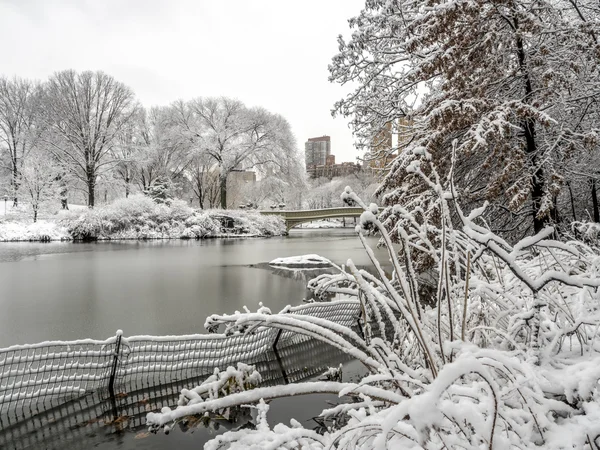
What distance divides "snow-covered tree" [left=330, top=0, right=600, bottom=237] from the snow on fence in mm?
3294

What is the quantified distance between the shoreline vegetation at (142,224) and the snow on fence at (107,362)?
868 inches

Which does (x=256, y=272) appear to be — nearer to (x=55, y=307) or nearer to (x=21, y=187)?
(x=55, y=307)

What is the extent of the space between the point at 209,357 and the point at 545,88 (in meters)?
5.69

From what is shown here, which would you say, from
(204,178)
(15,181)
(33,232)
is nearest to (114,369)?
(33,232)

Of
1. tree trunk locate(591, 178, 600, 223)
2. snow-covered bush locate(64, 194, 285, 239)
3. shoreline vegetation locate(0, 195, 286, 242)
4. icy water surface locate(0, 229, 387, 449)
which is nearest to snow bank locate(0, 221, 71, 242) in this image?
shoreline vegetation locate(0, 195, 286, 242)

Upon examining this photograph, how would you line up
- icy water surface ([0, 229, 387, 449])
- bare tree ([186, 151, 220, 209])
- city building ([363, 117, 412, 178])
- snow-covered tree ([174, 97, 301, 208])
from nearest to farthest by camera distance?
1. icy water surface ([0, 229, 387, 449])
2. city building ([363, 117, 412, 178])
3. snow-covered tree ([174, 97, 301, 208])
4. bare tree ([186, 151, 220, 209])

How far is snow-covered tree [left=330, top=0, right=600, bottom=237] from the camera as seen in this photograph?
4512 millimetres

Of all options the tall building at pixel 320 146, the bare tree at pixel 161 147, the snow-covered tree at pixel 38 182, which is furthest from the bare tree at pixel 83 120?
the tall building at pixel 320 146

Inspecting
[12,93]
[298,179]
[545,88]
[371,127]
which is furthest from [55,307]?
[12,93]

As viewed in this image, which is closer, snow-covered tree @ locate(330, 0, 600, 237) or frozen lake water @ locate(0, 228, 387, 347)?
snow-covered tree @ locate(330, 0, 600, 237)

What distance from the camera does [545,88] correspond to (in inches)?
199

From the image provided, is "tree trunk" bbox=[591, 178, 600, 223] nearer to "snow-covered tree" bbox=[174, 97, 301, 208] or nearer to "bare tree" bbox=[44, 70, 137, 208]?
"snow-covered tree" bbox=[174, 97, 301, 208]

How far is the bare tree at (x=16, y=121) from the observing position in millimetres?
28969

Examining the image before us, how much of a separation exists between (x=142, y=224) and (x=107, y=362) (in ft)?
77.7
